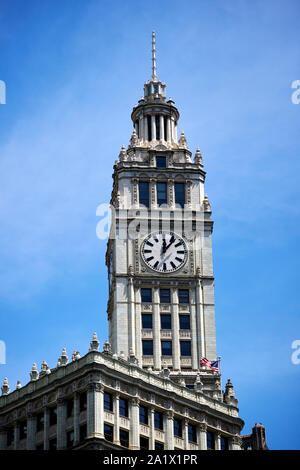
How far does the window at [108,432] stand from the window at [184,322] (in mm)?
38605

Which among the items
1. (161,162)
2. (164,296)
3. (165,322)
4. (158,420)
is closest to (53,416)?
(158,420)

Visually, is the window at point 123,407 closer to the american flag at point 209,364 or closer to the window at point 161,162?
the american flag at point 209,364

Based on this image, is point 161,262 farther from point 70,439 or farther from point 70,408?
point 70,439

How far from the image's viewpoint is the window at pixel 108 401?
5861 inches

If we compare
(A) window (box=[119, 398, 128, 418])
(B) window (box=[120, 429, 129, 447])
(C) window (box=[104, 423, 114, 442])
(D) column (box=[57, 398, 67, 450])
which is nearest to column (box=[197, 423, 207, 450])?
(A) window (box=[119, 398, 128, 418])

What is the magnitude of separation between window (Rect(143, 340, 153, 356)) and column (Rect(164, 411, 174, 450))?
Answer: 27.8 meters

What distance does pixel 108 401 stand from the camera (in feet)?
490

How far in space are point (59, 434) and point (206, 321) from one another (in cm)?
4071

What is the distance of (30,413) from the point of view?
6038 inches

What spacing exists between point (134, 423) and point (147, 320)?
116 feet

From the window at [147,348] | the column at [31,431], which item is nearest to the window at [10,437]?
the column at [31,431]
